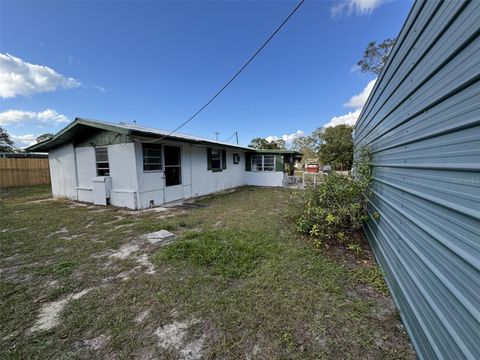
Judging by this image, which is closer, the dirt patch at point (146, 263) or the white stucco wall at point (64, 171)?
the dirt patch at point (146, 263)

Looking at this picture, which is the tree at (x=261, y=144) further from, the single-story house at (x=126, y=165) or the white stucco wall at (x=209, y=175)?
the single-story house at (x=126, y=165)

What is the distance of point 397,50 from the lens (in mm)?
2283

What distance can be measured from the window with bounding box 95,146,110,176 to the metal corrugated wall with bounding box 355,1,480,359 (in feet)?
26.5

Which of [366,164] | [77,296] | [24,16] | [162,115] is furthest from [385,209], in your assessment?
[162,115]

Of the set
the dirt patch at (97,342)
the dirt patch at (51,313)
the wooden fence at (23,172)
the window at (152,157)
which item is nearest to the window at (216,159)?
the window at (152,157)

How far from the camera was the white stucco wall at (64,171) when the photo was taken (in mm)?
7805

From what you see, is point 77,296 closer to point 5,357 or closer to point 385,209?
point 5,357

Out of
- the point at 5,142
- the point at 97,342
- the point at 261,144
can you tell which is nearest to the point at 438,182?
the point at 97,342

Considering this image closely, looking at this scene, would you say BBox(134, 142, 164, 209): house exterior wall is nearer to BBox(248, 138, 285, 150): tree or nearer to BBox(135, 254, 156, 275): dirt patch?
BBox(135, 254, 156, 275): dirt patch

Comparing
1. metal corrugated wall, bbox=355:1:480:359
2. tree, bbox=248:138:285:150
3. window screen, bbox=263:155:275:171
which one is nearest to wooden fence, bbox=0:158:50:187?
window screen, bbox=263:155:275:171

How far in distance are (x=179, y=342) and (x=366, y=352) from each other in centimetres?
149

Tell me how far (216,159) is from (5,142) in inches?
1696

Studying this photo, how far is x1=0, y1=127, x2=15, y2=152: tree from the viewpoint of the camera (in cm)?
3088

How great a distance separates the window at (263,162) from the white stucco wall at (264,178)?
13.1 inches
